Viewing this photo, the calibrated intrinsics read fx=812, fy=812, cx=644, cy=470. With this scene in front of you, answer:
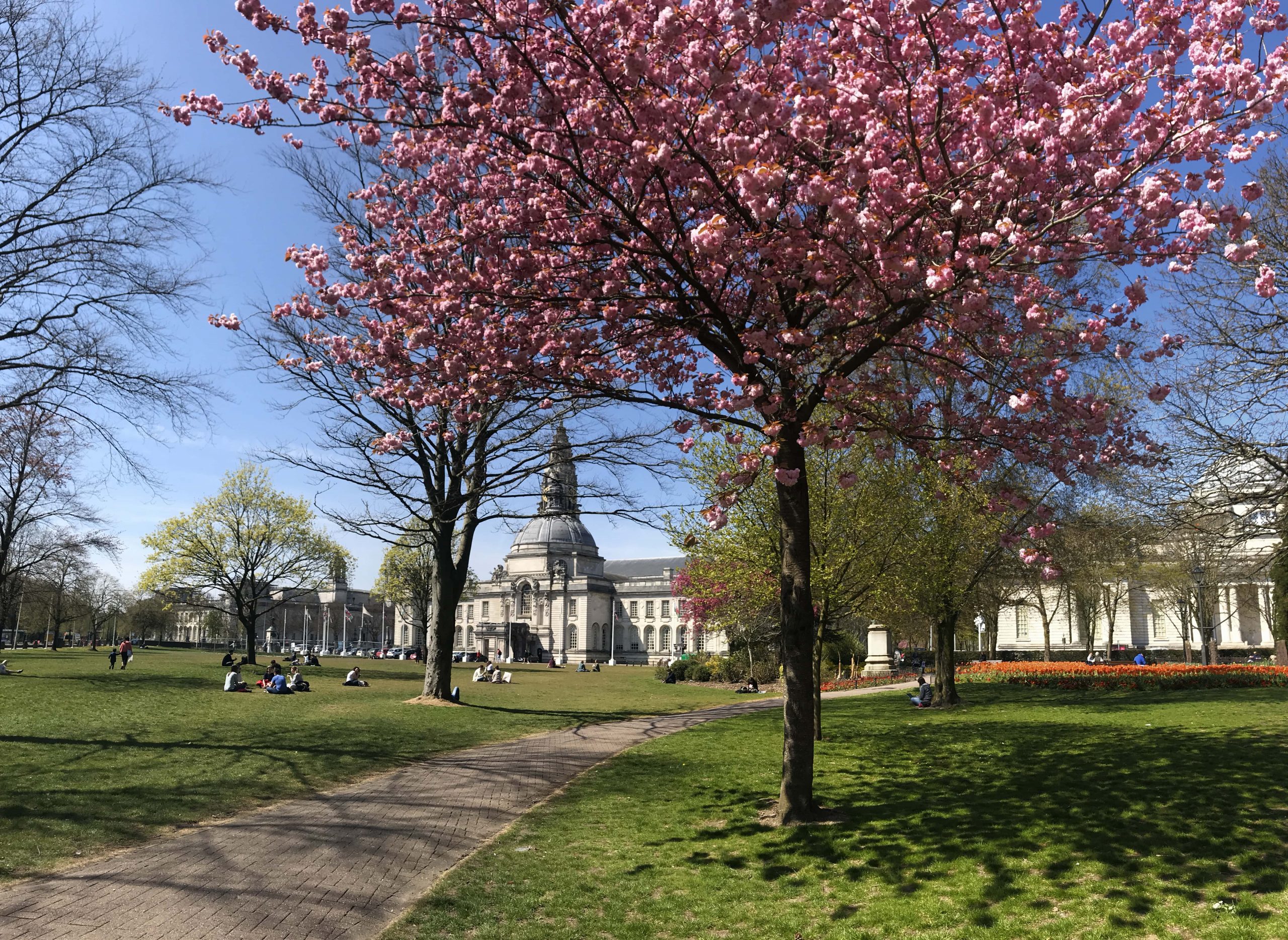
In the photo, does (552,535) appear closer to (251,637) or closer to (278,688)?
(251,637)

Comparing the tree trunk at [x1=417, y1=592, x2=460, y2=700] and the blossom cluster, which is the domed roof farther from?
the blossom cluster

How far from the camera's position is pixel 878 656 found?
136 feet

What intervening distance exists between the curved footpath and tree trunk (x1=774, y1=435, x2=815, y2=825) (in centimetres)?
365

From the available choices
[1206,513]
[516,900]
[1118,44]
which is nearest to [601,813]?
[516,900]

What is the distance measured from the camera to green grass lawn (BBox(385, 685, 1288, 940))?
644cm

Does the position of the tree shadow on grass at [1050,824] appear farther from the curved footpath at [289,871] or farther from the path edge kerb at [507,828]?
the curved footpath at [289,871]

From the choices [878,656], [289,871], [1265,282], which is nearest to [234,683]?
[289,871]

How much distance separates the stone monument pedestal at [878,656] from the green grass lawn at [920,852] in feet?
89.3

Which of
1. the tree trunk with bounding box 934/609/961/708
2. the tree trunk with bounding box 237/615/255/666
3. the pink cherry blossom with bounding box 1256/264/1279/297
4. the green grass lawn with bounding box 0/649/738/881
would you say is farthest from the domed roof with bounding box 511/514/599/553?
the pink cherry blossom with bounding box 1256/264/1279/297

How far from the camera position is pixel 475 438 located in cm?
2327

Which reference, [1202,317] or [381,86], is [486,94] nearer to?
[381,86]

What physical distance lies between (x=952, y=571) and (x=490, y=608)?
109 m

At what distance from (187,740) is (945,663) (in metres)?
18.5

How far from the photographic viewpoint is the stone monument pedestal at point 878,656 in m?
40.4
